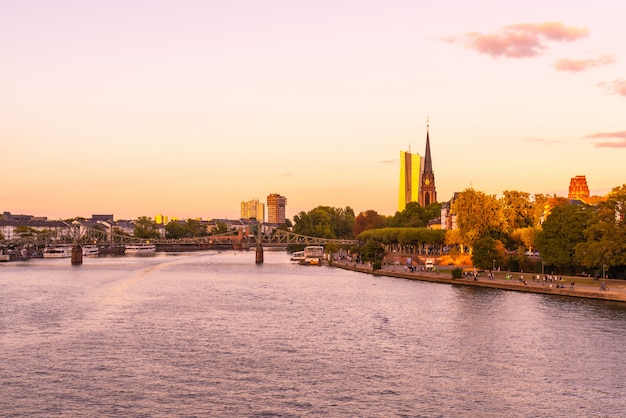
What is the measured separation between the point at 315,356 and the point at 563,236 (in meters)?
51.3

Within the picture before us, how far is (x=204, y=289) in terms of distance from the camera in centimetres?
9588

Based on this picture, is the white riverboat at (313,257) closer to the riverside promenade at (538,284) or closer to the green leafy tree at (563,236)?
the riverside promenade at (538,284)

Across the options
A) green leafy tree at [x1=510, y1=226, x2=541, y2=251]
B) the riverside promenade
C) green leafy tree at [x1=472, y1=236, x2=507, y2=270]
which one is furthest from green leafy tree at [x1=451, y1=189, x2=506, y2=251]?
the riverside promenade

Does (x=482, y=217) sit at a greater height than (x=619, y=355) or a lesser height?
greater

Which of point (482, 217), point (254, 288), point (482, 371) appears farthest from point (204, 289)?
point (482, 371)

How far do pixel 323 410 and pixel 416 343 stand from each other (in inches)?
704

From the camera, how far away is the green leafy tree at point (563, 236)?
86.9m

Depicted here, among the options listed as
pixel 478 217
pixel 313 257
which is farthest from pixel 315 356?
pixel 313 257

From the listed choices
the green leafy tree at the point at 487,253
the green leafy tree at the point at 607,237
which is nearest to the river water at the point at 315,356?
the green leafy tree at the point at 607,237

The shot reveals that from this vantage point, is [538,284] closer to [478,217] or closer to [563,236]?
[563,236]

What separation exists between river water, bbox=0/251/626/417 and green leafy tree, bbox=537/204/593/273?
12292 mm

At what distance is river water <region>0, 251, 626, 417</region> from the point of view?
3622 cm

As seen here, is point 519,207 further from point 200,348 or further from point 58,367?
point 58,367

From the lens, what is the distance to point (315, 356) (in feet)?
155
